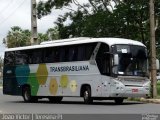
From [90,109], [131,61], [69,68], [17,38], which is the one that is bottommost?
[90,109]

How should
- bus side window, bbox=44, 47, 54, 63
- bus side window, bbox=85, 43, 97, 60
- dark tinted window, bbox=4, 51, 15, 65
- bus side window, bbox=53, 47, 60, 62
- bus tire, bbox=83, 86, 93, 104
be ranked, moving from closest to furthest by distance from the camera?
bus side window, bbox=85, 43, 97, 60 < bus tire, bbox=83, 86, 93, 104 < bus side window, bbox=53, 47, 60, 62 < bus side window, bbox=44, 47, 54, 63 < dark tinted window, bbox=4, 51, 15, 65

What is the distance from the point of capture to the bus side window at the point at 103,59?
89.6 ft

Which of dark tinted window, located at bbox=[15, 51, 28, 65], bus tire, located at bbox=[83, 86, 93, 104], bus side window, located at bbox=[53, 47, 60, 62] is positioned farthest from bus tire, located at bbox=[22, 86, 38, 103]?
bus tire, located at bbox=[83, 86, 93, 104]

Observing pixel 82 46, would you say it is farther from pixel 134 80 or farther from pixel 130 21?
pixel 130 21

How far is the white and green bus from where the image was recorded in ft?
89.4

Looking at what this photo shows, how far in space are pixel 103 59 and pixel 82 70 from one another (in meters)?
1.86

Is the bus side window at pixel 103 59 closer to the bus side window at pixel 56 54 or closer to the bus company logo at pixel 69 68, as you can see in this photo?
the bus company logo at pixel 69 68

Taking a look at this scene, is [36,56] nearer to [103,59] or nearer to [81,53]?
[81,53]

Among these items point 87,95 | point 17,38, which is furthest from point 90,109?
point 17,38

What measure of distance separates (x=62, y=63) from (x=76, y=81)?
4.99ft

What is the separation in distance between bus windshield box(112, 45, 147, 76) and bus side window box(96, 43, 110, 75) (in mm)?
532

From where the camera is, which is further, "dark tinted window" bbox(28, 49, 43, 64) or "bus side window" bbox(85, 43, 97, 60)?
"dark tinted window" bbox(28, 49, 43, 64)

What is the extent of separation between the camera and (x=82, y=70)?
95.1 feet

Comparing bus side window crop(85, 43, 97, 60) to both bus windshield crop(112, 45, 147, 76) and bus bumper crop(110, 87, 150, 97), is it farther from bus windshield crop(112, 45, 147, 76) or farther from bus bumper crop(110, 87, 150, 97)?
bus bumper crop(110, 87, 150, 97)
